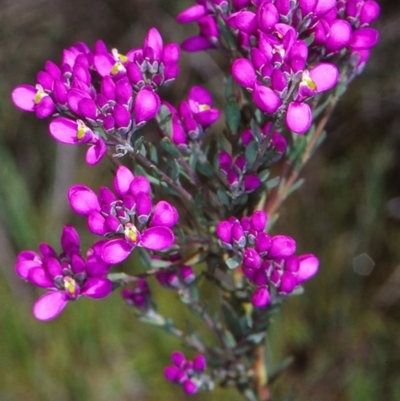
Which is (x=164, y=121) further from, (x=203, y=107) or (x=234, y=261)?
(x=234, y=261)

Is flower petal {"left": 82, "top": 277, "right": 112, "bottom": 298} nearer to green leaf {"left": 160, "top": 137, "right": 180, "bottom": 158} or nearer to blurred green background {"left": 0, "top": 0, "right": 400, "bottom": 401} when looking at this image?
green leaf {"left": 160, "top": 137, "right": 180, "bottom": 158}

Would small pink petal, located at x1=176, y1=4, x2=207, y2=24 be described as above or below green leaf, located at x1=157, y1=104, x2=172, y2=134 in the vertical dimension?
above

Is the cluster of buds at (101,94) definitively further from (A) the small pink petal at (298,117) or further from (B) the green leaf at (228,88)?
(A) the small pink petal at (298,117)

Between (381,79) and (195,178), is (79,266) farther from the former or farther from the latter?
(381,79)

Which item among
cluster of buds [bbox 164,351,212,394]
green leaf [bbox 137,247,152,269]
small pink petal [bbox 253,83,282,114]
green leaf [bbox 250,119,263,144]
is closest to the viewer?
small pink petal [bbox 253,83,282,114]

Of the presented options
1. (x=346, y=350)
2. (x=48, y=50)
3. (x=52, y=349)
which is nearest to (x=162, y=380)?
(x=52, y=349)

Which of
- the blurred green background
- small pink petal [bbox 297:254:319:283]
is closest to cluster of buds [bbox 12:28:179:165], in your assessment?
small pink petal [bbox 297:254:319:283]

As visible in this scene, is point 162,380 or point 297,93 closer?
point 297,93

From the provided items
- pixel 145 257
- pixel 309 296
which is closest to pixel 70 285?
pixel 145 257
